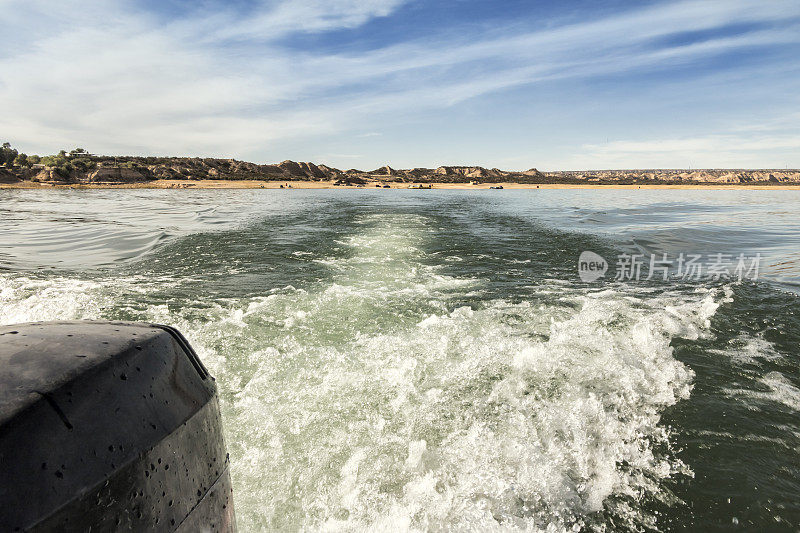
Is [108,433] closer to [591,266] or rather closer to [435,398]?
[435,398]

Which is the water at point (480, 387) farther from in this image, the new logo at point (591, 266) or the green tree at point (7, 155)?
the green tree at point (7, 155)

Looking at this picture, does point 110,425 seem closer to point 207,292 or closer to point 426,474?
point 426,474

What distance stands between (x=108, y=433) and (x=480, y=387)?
3118 mm

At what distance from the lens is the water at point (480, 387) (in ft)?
7.99

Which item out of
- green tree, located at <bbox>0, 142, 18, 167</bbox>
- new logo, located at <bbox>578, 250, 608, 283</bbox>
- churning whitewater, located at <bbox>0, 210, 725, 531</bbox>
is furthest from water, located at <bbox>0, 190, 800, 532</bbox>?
green tree, located at <bbox>0, 142, 18, 167</bbox>

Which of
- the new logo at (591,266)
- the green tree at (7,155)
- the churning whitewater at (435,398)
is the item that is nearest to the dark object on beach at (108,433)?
the churning whitewater at (435,398)

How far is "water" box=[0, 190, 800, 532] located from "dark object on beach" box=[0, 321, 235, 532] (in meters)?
1.22

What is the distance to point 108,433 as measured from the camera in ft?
3.83

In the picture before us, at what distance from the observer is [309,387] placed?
3.69 m

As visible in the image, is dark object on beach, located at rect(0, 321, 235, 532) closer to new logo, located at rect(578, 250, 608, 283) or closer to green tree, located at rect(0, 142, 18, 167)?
new logo, located at rect(578, 250, 608, 283)

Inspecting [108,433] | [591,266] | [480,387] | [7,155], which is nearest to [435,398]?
[480,387]

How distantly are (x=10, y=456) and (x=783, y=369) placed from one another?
604 centimetres

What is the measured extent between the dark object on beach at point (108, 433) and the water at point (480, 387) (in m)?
1.22

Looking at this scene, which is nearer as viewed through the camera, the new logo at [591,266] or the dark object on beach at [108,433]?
the dark object on beach at [108,433]
